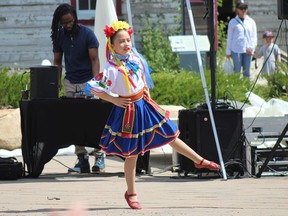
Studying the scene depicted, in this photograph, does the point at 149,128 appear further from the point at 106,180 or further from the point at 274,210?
the point at 106,180

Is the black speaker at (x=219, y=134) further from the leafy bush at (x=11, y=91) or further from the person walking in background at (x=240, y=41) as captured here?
the person walking in background at (x=240, y=41)

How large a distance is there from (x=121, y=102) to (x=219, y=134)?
2.72 meters

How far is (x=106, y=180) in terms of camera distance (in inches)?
441

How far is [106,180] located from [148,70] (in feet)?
7.05

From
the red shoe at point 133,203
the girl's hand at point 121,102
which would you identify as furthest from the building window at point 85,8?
the red shoe at point 133,203

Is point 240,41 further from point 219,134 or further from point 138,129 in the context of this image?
point 138,129

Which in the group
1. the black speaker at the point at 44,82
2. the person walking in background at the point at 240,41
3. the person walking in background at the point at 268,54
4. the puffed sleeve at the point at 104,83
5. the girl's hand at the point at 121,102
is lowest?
the person walking in background at the point at 268,54

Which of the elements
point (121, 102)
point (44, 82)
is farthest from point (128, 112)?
point (44, 82)

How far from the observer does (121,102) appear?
8812 mm

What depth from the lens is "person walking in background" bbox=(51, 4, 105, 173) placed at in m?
11.7

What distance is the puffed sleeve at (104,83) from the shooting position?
8.87 meters

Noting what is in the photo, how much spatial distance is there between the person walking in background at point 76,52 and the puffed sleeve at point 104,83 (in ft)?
8.76

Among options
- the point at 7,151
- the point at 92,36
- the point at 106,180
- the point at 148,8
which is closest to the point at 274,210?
the point at 106,180

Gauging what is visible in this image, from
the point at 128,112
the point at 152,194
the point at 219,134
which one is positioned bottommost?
the point at 152,194
